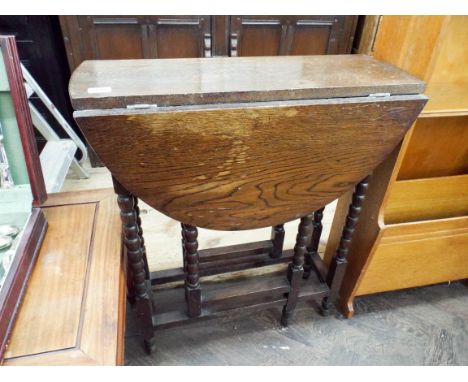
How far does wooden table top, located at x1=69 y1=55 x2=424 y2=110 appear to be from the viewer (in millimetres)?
678

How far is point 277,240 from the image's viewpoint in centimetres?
133

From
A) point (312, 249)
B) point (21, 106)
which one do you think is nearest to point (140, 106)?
point (21, 106)

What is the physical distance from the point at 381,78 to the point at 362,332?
0.91 meters

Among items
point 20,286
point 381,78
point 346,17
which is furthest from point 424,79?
point 346,17

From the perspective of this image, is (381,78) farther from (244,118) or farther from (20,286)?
(20,286)

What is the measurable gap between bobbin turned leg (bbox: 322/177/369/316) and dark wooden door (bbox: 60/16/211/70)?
127cm

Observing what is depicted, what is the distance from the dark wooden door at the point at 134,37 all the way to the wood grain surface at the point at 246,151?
51.4 inches

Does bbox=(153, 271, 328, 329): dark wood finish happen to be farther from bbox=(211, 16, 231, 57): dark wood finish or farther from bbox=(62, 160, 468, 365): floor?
bbox=(211, 16, 231, 57): dark wood finish

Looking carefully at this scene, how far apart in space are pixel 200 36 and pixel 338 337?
159cm

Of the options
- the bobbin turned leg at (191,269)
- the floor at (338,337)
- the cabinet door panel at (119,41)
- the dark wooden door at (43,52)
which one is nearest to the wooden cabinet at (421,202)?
the floor at (338,337)

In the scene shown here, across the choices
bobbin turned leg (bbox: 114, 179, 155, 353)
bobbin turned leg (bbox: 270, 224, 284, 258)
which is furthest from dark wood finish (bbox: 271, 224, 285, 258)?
bobbin turned leg (bbox: 114, 179, 155, 353)

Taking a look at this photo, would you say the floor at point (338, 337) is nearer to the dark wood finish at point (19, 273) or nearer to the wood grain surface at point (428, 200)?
the wood grain surface at point (428, 200)

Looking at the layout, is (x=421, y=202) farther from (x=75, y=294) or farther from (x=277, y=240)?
(x=75, y=294)

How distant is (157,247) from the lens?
62.5 inches
